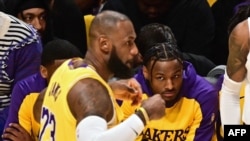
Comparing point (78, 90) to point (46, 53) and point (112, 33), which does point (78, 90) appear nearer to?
point (112, 33)

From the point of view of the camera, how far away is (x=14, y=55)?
14.1 ft

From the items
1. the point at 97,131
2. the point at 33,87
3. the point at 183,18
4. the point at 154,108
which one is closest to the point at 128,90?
the point at 154,108

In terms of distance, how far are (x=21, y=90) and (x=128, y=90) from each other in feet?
2.71

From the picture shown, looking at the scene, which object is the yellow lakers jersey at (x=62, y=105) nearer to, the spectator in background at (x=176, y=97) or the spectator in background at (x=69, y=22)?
the spectator in background at (x=176, y=97)

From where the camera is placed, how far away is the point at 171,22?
4.88 m

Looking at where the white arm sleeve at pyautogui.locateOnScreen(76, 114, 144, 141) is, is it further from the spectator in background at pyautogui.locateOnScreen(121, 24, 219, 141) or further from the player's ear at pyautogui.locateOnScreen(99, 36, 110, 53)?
the spectator in background at pyautogui.locateOnScreen(121, 24, 219, 141)

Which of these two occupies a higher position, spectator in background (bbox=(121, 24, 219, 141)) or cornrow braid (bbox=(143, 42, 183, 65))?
cornrow braid (bbox=(143, 42, 183, 65))

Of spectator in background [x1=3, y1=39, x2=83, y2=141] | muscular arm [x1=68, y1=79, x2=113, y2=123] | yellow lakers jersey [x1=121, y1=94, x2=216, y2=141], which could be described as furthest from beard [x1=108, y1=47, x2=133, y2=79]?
spectator in background [x1=3, y1=39, x2=83, y2=141]

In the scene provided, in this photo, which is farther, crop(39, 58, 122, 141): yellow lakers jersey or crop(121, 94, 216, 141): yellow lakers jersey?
crop(121, 94, 216, 141): yellow lakers jersey

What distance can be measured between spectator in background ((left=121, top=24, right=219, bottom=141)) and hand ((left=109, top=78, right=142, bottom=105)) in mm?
482

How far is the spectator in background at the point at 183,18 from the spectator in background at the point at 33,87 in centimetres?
92

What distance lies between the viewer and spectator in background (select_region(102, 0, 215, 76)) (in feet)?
15.9

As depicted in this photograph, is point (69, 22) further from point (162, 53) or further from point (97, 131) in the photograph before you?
point (97, 131)

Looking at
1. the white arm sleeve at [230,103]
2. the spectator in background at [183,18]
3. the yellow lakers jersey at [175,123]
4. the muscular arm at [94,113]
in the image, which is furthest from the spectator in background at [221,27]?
the muscular arm at [94,113]
